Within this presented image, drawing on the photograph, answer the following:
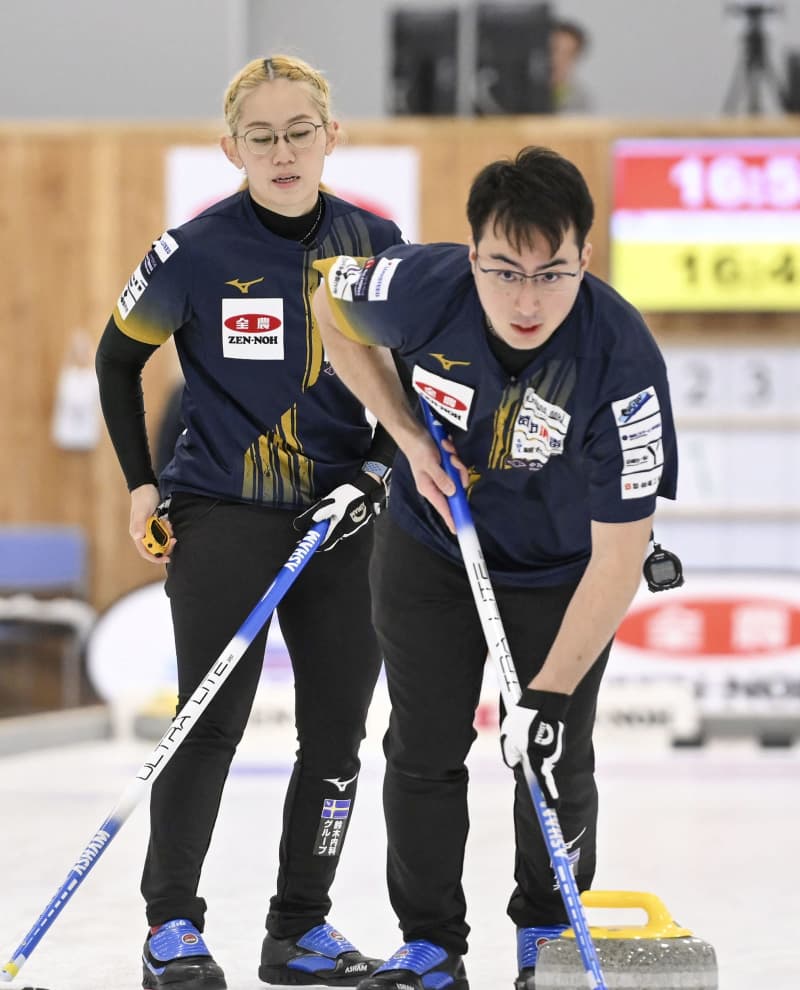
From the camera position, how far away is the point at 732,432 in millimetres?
7117

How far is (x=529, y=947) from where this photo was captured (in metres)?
2.29

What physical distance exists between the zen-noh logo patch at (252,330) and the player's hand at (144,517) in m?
0.24

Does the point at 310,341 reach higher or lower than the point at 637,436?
higher

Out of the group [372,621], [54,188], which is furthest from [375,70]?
[372,621]

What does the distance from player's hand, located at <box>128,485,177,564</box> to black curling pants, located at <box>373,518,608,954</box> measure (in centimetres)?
35

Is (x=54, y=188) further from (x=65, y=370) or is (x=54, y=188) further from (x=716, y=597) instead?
(x=716, y=597)

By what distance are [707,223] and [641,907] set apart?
16.3 ft

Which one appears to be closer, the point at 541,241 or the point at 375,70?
the point at 541,241

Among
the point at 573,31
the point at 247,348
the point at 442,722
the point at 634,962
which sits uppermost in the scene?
the point at 573,31

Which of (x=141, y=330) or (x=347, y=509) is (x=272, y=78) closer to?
(x=141, y=330)

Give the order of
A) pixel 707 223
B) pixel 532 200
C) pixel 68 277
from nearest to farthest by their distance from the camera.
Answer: pixel 532 200, pixel 707 223, pixel 68 277

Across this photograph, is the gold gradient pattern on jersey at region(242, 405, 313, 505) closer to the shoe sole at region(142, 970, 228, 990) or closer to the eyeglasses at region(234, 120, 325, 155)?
the eyeglasses at region(234, 120, 325, 155)

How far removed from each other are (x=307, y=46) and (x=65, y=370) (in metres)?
2.44

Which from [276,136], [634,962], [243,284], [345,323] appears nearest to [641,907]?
[634,962]
